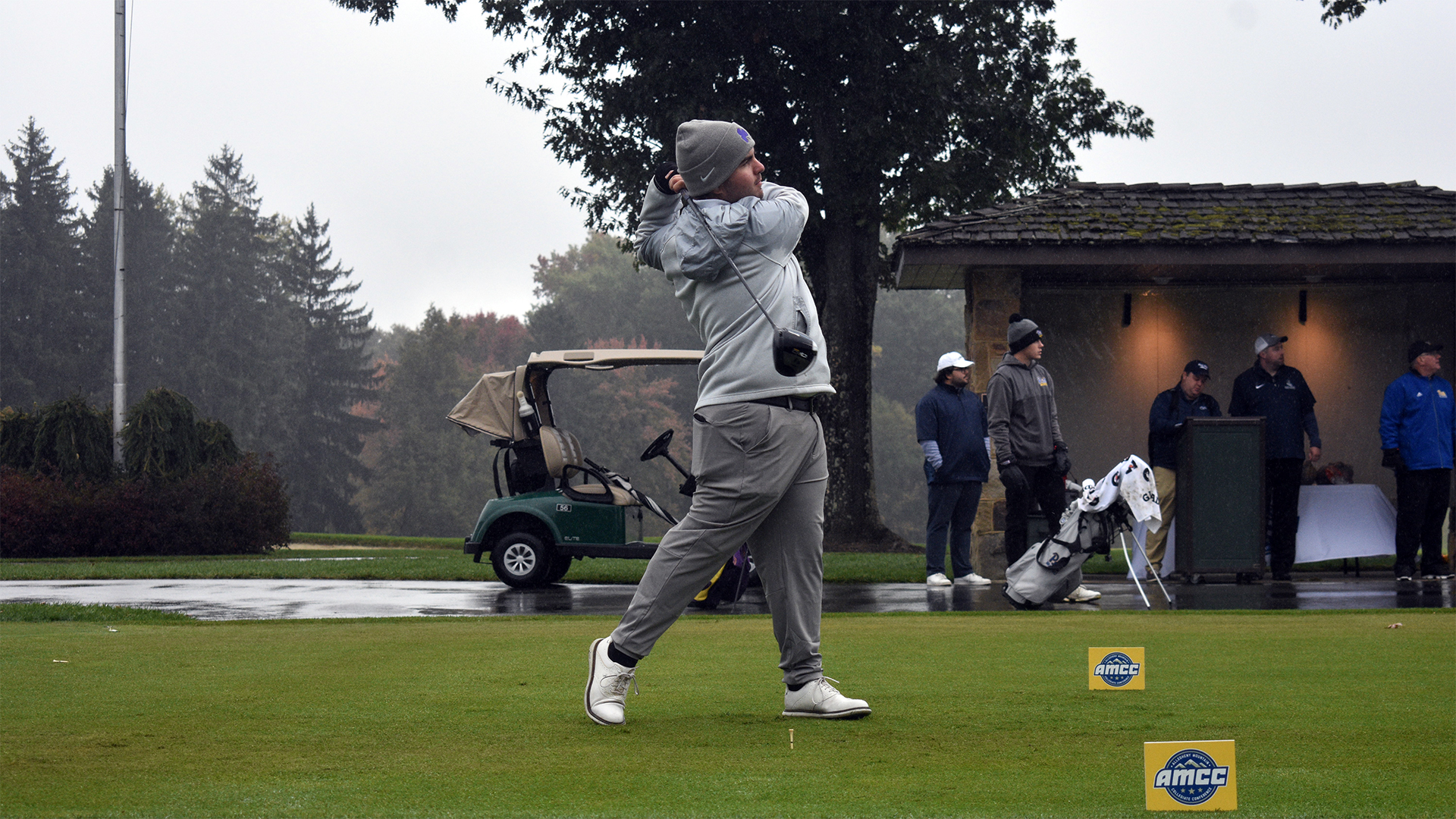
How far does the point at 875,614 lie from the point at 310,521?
6063 cm

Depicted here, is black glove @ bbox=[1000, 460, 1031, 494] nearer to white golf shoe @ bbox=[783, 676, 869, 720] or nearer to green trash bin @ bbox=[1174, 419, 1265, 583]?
green trash bin @ bbox=[1174, 419, 1265, 583]

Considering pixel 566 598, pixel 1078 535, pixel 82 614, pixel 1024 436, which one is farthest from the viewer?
pixel 566 598

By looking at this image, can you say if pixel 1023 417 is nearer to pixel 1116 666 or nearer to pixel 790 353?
pixel 1116 666

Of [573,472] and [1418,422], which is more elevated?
[1418,422]

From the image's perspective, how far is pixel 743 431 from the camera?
446cm

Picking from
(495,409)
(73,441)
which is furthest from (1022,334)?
(73,441)

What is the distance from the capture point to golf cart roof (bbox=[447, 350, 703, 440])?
43.7 feet

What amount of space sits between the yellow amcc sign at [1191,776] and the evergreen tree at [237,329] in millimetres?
62186

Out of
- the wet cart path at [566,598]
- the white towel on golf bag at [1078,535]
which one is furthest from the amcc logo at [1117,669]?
the white towel on golf bag at [1078,535]

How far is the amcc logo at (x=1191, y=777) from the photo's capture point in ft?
9.33

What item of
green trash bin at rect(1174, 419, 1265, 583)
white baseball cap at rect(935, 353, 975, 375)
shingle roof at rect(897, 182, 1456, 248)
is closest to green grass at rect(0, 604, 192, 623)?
white baseball cap at rect(935, 353, 975, 375)

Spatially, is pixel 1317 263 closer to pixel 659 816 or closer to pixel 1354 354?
pixel 1354 354

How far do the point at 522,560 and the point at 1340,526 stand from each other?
25.5ft

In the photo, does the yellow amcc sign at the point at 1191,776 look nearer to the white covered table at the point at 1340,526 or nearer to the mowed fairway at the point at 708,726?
the mowed fairway at the point at 708,726
